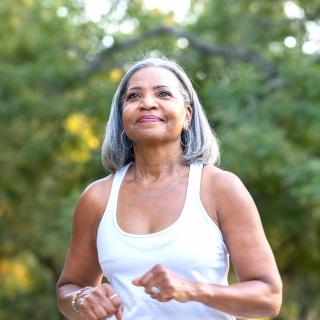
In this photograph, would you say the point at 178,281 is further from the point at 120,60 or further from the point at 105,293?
the point at 120,60

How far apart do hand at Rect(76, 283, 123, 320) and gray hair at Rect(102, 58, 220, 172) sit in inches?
19.9

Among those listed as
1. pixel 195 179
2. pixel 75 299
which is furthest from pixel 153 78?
pixel 75 299

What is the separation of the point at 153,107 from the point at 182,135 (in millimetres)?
199

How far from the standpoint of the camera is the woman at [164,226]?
7.88 ft

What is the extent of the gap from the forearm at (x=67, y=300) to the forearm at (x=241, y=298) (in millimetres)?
411

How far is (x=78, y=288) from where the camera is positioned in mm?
2744

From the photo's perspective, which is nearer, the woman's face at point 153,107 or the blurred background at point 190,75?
the woman's face at point 153,107

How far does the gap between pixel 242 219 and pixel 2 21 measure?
1039 cm

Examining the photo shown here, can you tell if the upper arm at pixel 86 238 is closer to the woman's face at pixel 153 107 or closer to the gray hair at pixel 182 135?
the gray hair at pixel 182 135

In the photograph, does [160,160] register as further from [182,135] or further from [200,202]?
[200,202]

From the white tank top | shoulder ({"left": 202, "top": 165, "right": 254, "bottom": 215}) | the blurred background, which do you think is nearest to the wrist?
the white tank top

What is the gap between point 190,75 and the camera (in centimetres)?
980

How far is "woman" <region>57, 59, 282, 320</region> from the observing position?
2402mm

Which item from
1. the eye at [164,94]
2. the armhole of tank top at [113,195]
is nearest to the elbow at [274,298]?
the armhole of tank top at [113,195]
